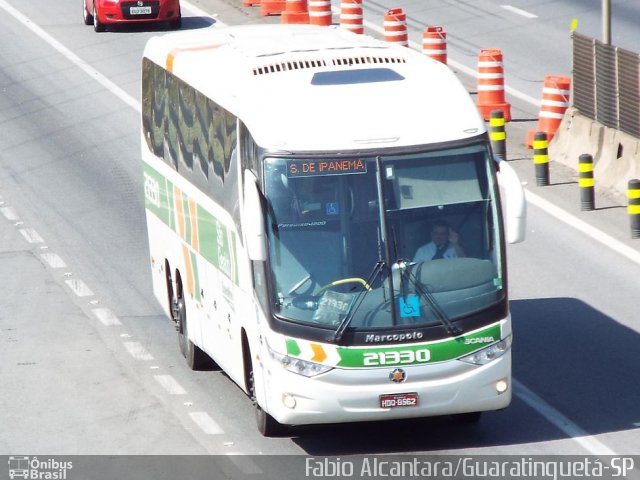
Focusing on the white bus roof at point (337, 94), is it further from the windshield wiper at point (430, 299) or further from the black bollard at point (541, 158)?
the black bollard at point (541, 158)

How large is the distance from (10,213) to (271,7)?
1397 cm

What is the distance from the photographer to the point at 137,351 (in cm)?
1755

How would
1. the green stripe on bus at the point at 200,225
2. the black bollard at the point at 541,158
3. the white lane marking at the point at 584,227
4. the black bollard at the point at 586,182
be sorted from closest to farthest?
the green stripe on bus at the point at 200,225
the white lane marking at the point at 584,227
the black bollard at the point at 586,182
the black bollard at the point at 541,158

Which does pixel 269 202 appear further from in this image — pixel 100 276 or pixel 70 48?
pixel 70 48

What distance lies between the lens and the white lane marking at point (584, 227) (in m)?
20.3

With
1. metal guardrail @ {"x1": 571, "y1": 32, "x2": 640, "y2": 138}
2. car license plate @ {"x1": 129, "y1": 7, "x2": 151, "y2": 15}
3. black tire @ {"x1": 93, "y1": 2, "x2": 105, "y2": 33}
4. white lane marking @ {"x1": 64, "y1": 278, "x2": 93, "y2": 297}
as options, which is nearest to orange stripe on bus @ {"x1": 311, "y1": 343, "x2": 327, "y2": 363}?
white lane marking @ {"x1": 64, "y1": 278, "x2": 93, "y2": 297}

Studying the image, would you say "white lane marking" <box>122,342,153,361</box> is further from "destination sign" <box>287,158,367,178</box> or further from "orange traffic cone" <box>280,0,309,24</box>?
"orange traffic cone" <box>280,0,309,24</box>

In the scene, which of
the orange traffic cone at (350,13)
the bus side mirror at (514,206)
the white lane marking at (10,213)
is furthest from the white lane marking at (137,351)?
the orange traffic cone at (350,13)

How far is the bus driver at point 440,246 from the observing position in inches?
531

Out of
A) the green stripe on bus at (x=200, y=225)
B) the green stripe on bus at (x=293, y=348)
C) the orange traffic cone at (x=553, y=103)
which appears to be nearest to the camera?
the green stripe on bus at (x=293, y=348)

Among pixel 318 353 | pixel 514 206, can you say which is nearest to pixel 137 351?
pixel 318 353

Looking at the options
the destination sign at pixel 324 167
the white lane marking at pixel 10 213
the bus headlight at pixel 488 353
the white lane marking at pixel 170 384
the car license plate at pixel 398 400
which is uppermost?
the destination sign at pixel 324 167

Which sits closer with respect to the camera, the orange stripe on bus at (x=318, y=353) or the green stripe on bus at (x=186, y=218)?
the orange stripe on bus at (x=318, y=353)

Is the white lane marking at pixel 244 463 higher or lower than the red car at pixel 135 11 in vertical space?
higher
